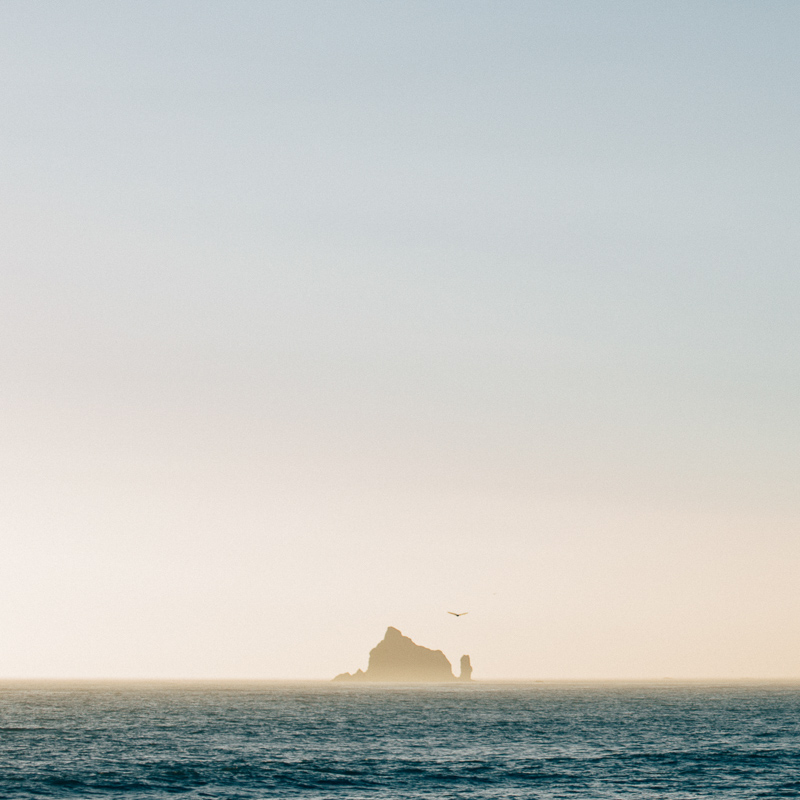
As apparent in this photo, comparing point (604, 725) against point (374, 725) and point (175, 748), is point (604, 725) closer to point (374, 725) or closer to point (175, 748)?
point (374, 725)

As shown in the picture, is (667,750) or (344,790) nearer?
(344,790)

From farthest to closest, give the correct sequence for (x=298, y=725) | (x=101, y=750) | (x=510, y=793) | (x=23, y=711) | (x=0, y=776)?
1. (x=23, y=711)
2. (x=298, y=725)
3. (x=101, y=750)
4. (x=0, y=776)
5. (x=510, y=793)

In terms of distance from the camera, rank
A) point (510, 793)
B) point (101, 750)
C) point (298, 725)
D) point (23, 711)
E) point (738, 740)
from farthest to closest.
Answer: point (23, 711) → point (298, 725) → point (738, 740) → point (101, 750) → point (510, 793)

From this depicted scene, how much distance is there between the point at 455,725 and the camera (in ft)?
407

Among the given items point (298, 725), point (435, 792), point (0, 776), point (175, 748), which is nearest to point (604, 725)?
point (298, 725)

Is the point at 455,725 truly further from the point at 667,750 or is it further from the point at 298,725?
the point at 667,750

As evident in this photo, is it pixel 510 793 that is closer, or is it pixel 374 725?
pixel 510 793

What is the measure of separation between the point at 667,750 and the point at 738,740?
1760cm

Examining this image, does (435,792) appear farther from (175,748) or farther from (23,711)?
(23,711)

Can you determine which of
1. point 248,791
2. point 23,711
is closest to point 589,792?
point 248,791

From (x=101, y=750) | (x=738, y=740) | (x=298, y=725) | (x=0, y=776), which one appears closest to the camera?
(x=0, y=776)

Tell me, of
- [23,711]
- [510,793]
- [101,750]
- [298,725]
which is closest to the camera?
[510,793]

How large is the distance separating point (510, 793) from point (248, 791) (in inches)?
679

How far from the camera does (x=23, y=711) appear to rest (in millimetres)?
163875
